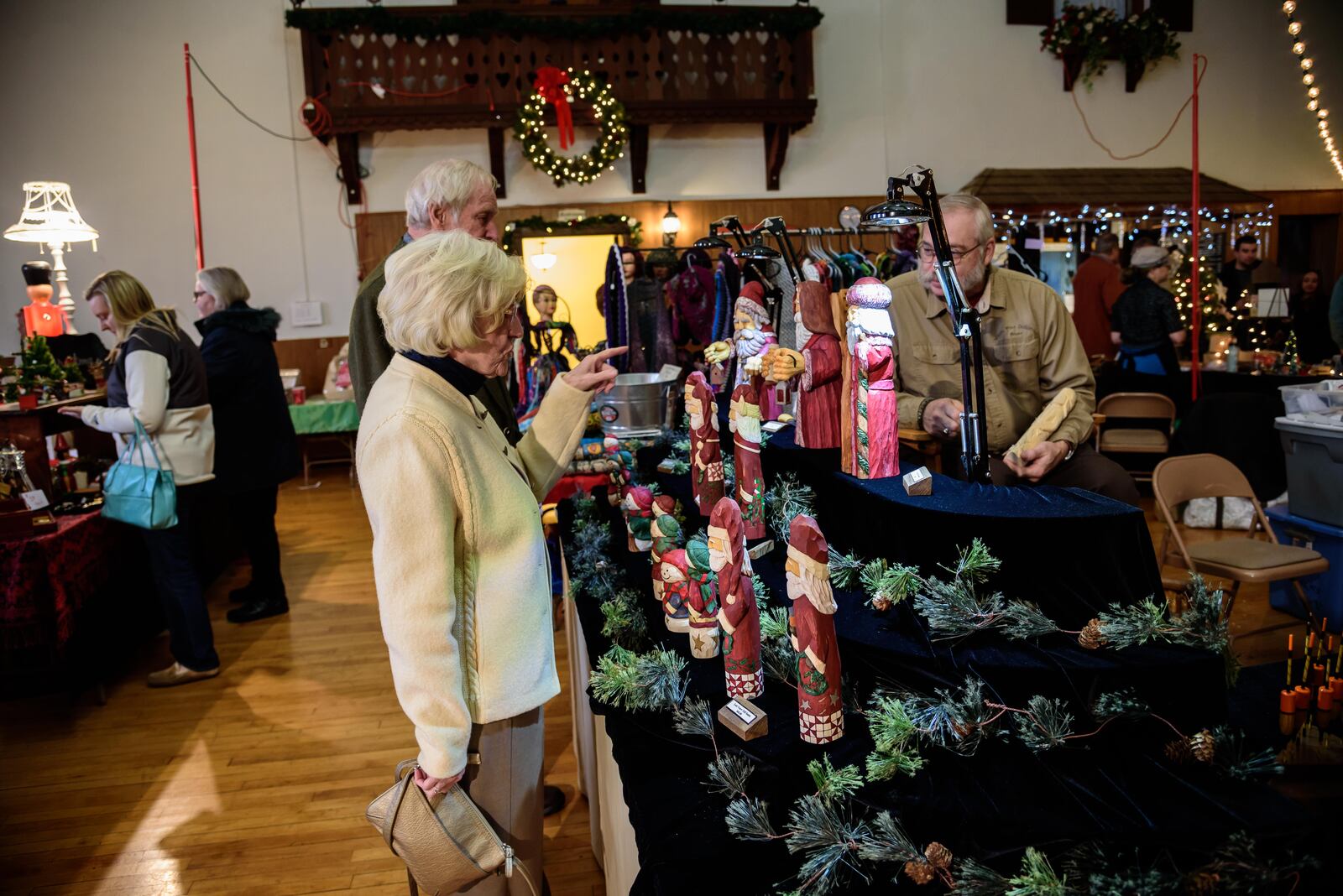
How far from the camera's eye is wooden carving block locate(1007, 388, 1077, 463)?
2.22 metres

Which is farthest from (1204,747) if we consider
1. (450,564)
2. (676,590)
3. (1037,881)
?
(450,564)

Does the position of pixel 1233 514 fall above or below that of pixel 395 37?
below

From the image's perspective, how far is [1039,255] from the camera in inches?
383

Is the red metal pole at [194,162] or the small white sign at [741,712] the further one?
the red metal pole at [194,162]

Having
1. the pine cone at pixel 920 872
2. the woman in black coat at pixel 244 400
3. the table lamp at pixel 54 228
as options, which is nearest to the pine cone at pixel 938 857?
the pine cone at pixel 920 872

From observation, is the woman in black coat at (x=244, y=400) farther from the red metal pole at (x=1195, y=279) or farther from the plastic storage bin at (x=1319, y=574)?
the red metal pole at (x=1195, y=279)

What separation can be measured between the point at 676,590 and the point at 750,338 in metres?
0.76

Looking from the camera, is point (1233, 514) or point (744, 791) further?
point (1233, 514)

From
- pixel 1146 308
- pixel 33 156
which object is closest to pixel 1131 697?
pixel 1146 308

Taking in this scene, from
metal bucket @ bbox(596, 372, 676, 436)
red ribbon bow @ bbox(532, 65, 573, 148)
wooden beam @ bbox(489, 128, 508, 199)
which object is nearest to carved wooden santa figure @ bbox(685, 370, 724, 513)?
metal bucket @ bbox(596, 372, 676, 436)

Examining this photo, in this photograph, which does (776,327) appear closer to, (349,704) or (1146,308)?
(349,704)

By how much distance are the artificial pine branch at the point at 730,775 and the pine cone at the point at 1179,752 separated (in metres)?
0.62

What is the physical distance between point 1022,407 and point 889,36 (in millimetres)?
8330

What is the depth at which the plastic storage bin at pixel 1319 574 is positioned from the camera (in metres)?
3.60
